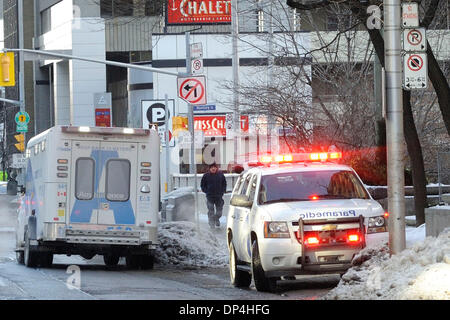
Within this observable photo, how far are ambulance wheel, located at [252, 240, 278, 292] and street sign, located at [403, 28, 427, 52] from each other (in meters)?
3.43

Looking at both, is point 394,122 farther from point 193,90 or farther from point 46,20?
point 46,20

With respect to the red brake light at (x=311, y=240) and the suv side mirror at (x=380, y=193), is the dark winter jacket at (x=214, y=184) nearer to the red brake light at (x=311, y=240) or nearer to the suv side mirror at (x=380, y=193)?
the suv side mirror at (x=380, y=193)

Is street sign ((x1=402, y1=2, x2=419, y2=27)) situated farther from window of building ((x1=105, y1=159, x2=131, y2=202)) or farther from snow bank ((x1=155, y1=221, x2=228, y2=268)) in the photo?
snow bank ((x1=155, y1=221, x2=228, y2=268))

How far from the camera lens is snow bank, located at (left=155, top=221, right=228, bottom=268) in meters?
21.5

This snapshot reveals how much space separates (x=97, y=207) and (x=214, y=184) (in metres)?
10.4

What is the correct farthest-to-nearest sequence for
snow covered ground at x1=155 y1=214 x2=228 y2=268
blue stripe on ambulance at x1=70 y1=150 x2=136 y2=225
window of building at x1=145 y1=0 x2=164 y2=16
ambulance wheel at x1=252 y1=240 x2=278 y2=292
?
window of building at x1=145 y1=0 x2=164 y2=16 → snow covered ground at x1=155 y1=214 x2=228 y2=268 → blue stripe on ambulance at x1=70 y1=150 x2=136 y2=225 → ambulance wheel at x1=252 y1=240 x2=278 y2=292

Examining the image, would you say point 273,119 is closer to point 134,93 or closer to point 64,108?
point 134,93

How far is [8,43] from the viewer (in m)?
103

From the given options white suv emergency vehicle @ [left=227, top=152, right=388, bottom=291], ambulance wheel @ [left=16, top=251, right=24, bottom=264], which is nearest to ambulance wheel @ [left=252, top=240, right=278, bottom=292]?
white suv emergency vehicle @ [left=227, top=152, right=388, bottom=291]

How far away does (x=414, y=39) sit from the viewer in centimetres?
1432

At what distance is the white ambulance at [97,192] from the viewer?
19.6 m

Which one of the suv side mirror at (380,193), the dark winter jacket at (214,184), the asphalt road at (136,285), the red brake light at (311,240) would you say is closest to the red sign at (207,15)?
the dark winter jacket at (214,184)

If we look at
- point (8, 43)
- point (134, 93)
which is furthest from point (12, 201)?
point (8, 43)

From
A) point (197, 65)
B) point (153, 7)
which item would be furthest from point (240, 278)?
point (197, 65)
